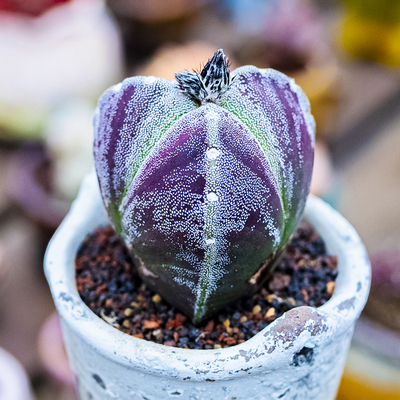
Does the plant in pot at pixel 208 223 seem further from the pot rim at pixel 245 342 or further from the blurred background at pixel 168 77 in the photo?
the blurred background at pixel 168 77

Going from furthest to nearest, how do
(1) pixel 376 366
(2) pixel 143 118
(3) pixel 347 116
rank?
(3) pixel 347 116
(1) pixel 376 366
(2) pixel 143 118

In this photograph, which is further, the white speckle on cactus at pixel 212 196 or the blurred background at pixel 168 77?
the blurred background at pixel 168 77

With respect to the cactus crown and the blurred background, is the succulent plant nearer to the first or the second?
the cactus crown

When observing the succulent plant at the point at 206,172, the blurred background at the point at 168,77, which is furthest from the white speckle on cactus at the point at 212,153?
the blurred background at the point at 168,77

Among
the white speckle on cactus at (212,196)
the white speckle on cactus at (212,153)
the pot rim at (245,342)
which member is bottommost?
the pot rim at (245,342)

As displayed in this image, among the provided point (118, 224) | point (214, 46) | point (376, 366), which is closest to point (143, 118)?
point (118, 224)

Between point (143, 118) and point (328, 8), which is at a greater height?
point (143, 118)

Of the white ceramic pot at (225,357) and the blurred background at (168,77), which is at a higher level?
the white ceramic pot at (225,357)

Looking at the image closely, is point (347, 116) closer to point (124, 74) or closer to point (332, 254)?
point (124, 74)
